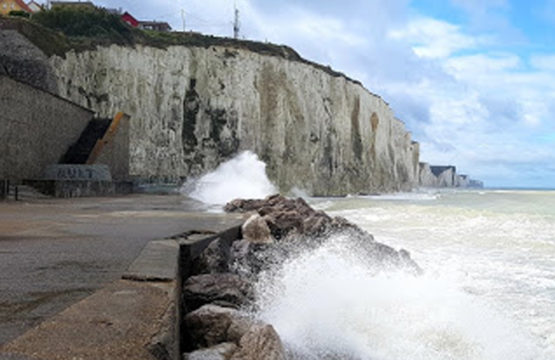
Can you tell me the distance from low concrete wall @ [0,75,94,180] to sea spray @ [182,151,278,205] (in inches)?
189

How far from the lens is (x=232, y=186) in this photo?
20.0m

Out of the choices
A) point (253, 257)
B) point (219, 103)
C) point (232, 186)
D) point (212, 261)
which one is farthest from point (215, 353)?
point (219, 103)

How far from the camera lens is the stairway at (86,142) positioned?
17266 mm

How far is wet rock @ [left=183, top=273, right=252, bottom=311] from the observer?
3379mm

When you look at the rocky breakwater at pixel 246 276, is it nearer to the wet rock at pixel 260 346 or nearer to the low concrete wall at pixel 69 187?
the wet rock at pixel 260 346

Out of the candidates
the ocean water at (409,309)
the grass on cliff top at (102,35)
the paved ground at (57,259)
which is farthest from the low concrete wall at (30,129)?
the grass on cliff top at (102,35)

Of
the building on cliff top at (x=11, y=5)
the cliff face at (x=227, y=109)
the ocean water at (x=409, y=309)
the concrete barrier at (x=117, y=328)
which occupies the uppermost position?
the building on cliff top at (x=11, y=5)

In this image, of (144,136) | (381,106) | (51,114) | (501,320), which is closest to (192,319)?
(501,320)

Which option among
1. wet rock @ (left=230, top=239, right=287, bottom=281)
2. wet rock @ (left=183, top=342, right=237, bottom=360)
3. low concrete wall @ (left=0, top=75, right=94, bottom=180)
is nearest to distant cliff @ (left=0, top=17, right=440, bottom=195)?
low concrete wall @ (left=0, top=75, right=94, bottom=180)

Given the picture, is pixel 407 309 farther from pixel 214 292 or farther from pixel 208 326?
pixel 208 326

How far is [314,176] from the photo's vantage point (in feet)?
130

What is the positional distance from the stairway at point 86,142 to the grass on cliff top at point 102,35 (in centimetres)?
943

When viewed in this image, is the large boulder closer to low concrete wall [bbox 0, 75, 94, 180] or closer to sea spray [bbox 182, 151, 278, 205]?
sea spray [bbox 182, 151, 278, 205]

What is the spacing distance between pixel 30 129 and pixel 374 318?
13.5m
